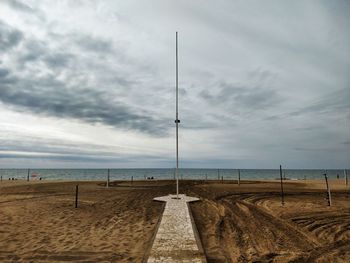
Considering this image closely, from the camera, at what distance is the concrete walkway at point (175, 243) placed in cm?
781

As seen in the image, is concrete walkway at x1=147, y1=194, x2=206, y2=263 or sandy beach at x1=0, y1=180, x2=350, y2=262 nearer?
concrete walkway at x1=147, y1=194, x2=206, y2=263

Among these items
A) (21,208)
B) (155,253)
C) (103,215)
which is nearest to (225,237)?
(155,253)

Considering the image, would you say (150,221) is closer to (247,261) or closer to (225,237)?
(225,237)

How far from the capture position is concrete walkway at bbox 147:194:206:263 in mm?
7812

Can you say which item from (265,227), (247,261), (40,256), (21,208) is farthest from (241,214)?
(21,208)

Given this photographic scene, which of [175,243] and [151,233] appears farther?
[151,233]

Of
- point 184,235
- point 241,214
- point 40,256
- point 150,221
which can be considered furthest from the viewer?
point 241,214

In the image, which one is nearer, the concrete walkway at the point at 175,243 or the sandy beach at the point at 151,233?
the concrete walkway at the point at 175,243

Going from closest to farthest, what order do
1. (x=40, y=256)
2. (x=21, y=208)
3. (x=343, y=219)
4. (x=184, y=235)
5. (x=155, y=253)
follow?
(x=155, y=253), (x=40, y=256), (x=184, y=235), (x=343, y=219), (x=21, y=208)

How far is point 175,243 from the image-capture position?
912 cm

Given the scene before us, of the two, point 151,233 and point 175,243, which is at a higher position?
point 175,243

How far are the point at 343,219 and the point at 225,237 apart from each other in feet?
26.9

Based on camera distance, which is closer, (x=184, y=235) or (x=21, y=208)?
(x=184, y=235)

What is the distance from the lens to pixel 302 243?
407 inches
